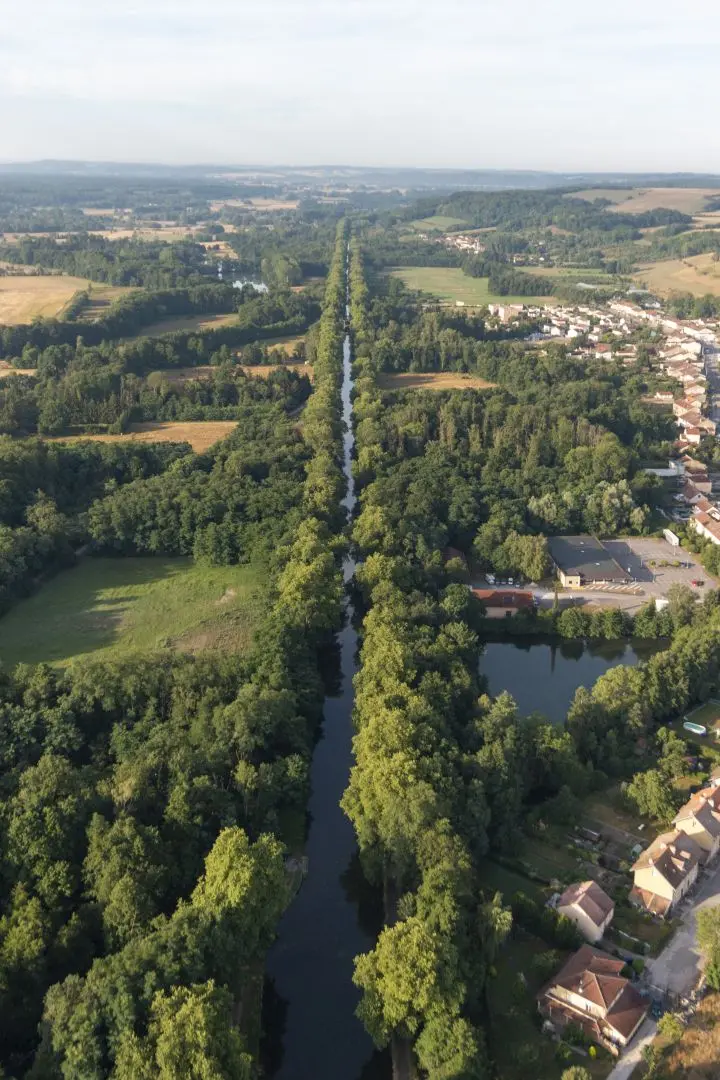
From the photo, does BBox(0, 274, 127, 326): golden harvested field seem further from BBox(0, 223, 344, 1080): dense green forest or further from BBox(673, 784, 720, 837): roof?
BBox(673, 784, 720, 837): roof

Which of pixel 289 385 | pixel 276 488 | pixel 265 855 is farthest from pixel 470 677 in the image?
pixel 289 385

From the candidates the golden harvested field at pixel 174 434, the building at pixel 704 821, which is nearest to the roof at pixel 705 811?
the building at pixel 704 821

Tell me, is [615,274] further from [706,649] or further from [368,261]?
[706,649]

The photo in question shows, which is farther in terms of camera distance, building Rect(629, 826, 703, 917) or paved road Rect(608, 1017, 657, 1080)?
building Rect(629, 826, 703, 917)

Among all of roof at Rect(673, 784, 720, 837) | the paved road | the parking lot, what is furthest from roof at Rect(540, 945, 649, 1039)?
the parking lot

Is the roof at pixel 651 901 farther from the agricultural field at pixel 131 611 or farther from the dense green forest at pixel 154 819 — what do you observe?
the agricultural field at pixel 131 611
